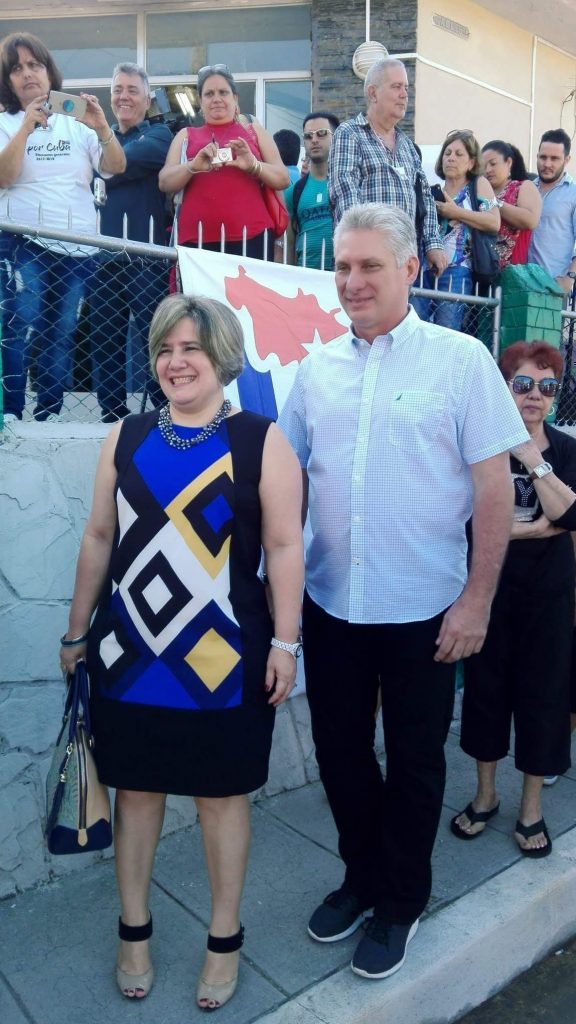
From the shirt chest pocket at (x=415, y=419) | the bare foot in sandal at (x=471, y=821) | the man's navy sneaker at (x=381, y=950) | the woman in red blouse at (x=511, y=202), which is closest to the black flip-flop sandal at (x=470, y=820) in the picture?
the bare foot in sandal at (x=471, y=821)

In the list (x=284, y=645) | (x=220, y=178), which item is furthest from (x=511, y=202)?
(x=284, y=645)

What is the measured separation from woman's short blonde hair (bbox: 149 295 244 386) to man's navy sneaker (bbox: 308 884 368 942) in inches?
66.8

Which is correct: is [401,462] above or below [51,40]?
below

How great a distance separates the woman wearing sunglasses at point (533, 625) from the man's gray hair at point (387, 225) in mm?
1032

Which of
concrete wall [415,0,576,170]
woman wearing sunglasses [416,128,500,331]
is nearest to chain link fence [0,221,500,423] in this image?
woman wearing sunglasses [416,128,500,331]

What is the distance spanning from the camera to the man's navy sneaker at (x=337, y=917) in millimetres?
2783

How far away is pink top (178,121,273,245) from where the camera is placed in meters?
4.21

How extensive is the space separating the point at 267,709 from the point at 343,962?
91 cm

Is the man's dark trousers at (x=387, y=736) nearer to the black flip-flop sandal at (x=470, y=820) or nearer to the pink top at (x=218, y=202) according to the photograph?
the black flip-flop sandal at (x=470, y=820)

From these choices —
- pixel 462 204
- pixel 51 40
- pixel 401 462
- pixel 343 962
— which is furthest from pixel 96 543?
pixel 51 40

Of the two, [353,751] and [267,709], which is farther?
[353,751]

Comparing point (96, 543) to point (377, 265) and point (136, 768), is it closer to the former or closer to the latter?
point (136, 768)

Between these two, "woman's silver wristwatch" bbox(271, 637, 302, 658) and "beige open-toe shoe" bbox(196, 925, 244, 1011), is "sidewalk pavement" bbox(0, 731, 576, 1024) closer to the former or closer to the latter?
"beige open-toe shoe" bbox(196, 925, 244, 1011)

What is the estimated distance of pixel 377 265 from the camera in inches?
95.0
